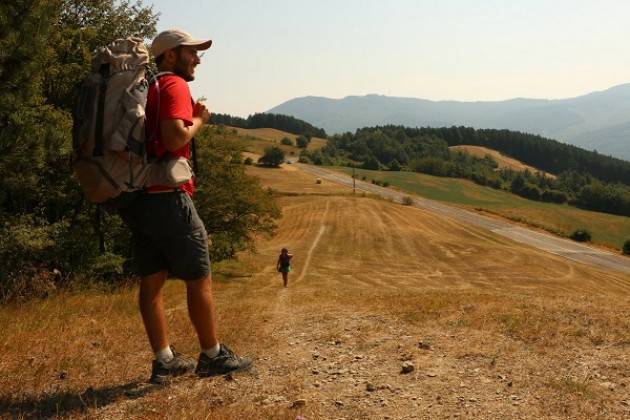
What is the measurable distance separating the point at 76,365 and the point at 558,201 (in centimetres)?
13386

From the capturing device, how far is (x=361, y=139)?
175875 mm

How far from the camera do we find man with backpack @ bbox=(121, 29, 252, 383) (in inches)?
140

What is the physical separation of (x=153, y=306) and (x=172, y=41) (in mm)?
2110

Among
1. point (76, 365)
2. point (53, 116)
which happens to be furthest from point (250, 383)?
point (53, 116)

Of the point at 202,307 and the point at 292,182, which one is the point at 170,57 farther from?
the point at 292,182

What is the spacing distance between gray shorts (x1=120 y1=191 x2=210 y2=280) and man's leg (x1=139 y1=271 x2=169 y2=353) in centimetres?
8

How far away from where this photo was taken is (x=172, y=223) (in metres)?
3.62

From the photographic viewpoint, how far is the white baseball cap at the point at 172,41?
3.79 m

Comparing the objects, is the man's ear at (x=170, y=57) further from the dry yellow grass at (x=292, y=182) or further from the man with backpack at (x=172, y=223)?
the dry yellow grass at (x=292, y=182)

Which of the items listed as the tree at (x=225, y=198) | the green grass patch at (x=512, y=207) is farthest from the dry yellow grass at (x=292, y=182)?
the tree at (x=225, y=198)

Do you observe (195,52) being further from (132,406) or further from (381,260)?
(381,260)

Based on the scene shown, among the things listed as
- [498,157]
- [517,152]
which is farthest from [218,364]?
[517,152]

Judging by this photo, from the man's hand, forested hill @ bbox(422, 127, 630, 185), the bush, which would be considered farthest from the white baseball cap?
forested hill @ bbox(422, 127, 630, 185)

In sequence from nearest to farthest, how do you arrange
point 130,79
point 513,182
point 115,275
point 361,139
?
point 130,79, point 115,275, point 513,182, point 361,139
